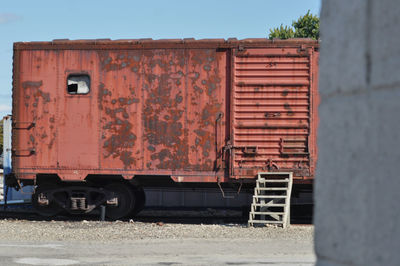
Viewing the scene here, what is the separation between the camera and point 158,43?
13.3 m

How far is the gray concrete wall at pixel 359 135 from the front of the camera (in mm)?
1691

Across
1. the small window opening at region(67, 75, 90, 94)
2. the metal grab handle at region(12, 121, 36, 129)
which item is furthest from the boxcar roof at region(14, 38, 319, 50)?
the metal grab handle at region(12, 121, 36, 129)

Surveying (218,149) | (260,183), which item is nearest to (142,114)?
(218,149)

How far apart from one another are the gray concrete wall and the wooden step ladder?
10.7 m

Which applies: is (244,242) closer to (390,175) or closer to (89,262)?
(89,262)

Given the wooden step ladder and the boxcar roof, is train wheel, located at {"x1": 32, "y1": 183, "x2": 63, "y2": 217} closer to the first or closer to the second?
the boxcar roof

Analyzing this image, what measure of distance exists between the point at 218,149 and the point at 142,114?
193 centimetres

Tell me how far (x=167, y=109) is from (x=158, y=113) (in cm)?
23

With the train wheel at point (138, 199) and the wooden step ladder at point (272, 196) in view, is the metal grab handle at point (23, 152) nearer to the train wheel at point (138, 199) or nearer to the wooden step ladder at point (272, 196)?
the train wheel at point (138, 199)

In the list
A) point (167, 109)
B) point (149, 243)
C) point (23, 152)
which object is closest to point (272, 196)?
point (167, 109)

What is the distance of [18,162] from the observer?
45.1 ft

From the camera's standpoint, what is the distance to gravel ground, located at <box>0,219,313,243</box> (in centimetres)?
1111

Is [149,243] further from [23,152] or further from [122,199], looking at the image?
[23,152]

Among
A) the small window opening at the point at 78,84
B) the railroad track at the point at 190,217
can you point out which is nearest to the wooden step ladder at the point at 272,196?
the railroad track at the point at 190,217
